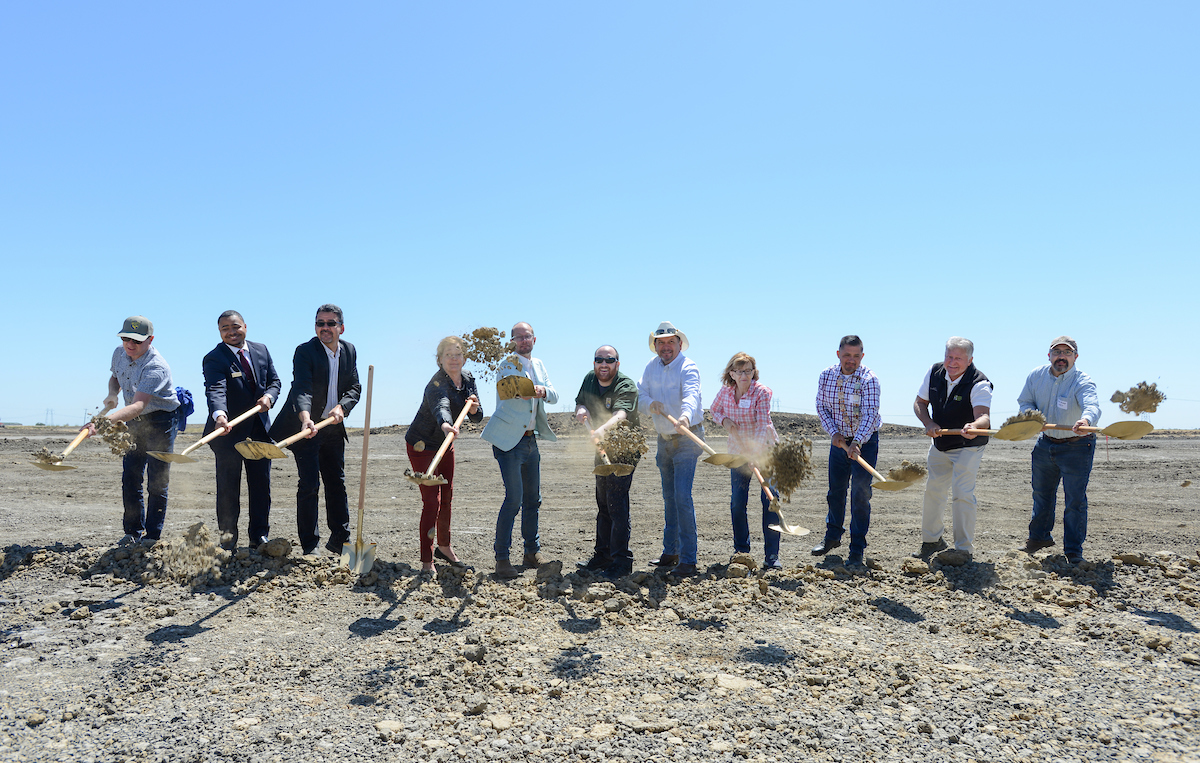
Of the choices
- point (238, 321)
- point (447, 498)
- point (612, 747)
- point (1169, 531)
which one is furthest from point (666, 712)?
point (1169, 531)

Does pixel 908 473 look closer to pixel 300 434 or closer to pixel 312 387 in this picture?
pixel 300 434

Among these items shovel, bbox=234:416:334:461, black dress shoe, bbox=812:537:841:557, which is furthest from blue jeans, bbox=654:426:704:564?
shovel, bbox=234:416:334:461

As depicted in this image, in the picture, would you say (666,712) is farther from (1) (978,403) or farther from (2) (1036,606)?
(1) (978,403)

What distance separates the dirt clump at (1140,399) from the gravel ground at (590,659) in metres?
1.53

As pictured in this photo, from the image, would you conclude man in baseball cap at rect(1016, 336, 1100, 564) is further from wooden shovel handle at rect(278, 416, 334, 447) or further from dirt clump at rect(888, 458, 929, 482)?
wooden shovel handle at rect(278, 416, 334, 447)

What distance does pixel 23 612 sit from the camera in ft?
19.2

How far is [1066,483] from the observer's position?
718cm

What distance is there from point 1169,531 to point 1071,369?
470 cm

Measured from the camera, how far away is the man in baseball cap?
7.01 meters

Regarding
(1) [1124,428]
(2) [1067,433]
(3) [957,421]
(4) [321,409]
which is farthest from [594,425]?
(1) [1124,428]

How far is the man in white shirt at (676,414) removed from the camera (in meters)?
6.46

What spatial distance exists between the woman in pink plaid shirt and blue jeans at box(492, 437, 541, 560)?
1782 mm

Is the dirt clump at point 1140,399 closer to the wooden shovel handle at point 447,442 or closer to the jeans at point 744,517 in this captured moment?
the jeans at point 744,517

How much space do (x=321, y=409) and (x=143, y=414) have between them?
1877mm
